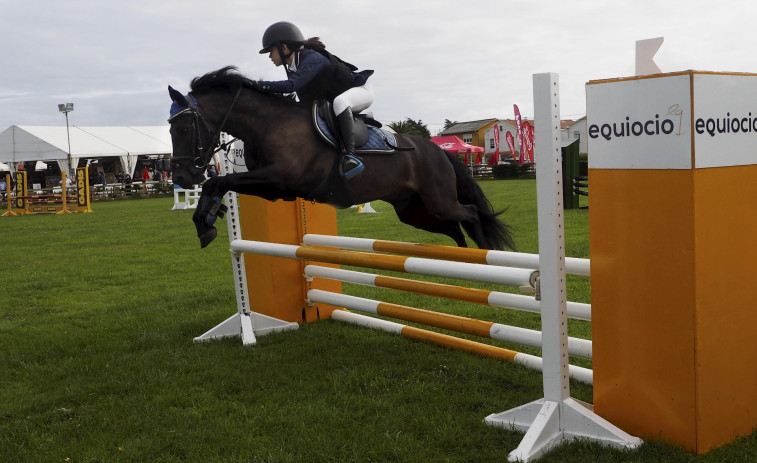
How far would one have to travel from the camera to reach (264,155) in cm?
355

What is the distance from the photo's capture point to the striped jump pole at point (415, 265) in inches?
113

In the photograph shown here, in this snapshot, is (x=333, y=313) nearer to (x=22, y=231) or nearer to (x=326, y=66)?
(x=326, y=66)

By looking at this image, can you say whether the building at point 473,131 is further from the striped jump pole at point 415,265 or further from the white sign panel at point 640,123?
the white sign panel at point 640,123

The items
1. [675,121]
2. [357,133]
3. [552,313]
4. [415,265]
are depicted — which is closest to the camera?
[675,121]

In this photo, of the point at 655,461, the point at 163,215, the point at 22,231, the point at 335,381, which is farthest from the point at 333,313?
the point at 163,215

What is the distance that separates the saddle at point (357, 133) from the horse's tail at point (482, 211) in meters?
0.51

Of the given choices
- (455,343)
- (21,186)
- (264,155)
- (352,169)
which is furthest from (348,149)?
(21,186)

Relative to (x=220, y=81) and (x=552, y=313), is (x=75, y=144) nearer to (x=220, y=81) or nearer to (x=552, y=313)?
(x=220, y=81)

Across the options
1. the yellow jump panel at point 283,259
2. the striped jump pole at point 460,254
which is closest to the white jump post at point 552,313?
the striped jump pole at point 460,254

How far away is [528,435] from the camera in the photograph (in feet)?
8.46

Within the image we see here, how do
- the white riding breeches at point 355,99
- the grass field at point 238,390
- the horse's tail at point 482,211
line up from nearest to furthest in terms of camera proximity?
the grass field at point 238,390 → the white riding breeches at point 355,99 → the horse's tail at point 482,211

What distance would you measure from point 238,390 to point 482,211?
1735mm

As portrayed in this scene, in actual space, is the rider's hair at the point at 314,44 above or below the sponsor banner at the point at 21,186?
above

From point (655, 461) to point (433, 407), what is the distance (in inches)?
41.7
